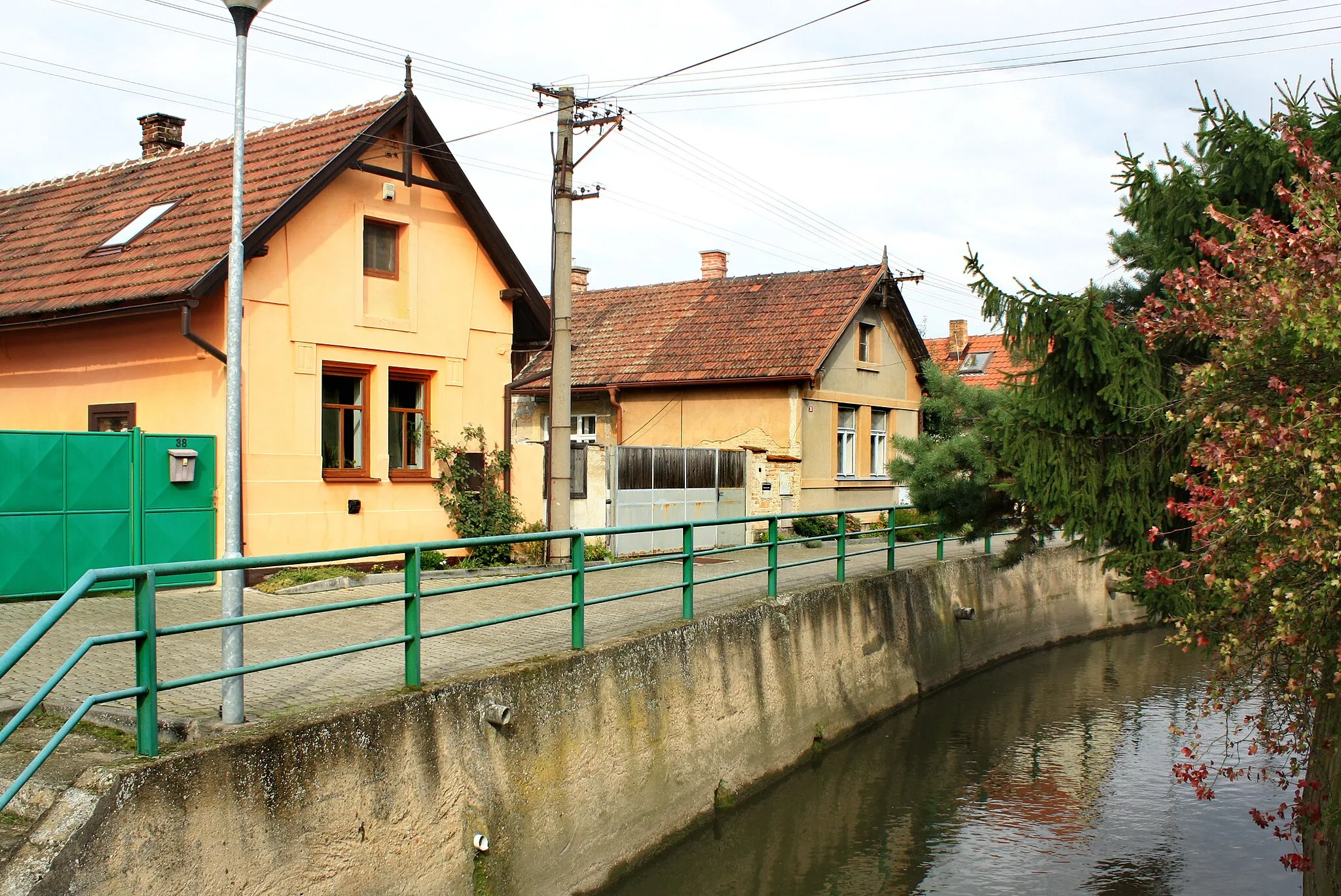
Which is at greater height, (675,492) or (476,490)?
(476,490)

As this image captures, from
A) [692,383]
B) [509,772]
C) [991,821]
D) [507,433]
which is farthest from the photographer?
[692,383]

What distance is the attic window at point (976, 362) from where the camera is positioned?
1670 inches

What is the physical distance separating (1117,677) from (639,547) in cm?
769

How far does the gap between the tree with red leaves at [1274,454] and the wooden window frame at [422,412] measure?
36.7 feet

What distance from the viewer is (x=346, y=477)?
1542 centimetres

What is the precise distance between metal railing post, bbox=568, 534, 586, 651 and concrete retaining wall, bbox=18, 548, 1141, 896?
162 millimetres

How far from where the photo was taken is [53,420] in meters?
15.5

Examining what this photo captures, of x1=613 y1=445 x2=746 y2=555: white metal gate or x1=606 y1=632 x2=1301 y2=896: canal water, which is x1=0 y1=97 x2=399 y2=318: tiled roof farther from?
x1=606 y1=632 x2=1301 y2=896: canal water

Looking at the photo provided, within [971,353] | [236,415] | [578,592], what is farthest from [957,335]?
[236,415]

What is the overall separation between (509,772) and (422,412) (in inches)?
371

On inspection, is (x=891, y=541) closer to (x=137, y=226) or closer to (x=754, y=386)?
(x=754, y=386)

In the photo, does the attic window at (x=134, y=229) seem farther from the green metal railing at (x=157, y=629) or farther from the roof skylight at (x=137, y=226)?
the green metal railing at (x=157, y=629)

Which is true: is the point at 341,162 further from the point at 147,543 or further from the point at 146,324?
the point at 147,543

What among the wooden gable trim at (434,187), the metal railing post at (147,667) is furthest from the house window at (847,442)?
→ the metal railing post at (147,667)
